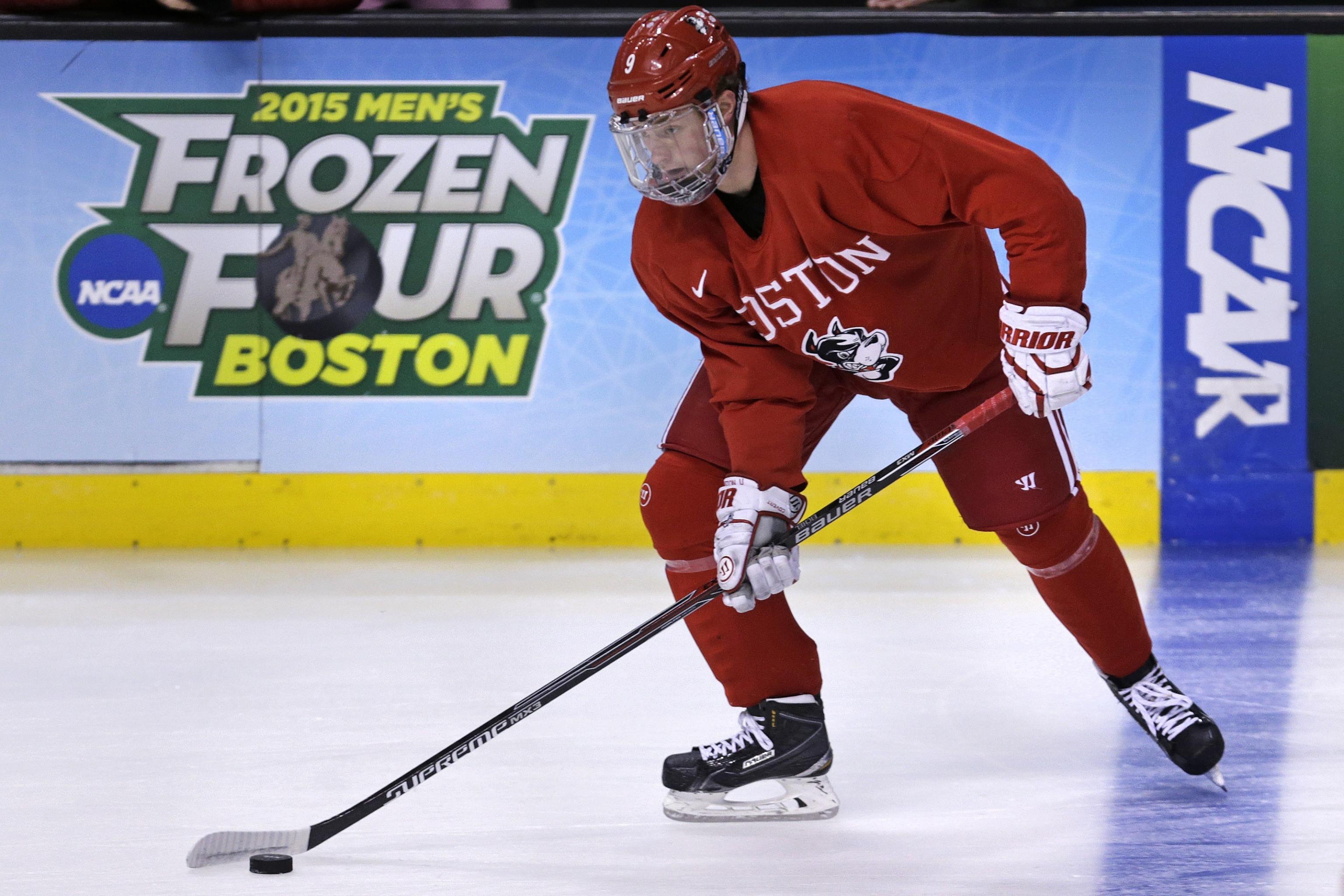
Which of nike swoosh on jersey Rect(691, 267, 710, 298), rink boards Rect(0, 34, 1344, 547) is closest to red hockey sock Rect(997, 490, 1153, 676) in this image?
nike swoosh on jersey Rect(691, 267, 710, 298)

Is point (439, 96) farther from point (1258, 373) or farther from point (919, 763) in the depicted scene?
point (919, 763)

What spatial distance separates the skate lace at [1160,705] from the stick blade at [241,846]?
1.22 metres

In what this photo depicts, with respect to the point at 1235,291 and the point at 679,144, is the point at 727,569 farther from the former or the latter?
the point at 1235,291

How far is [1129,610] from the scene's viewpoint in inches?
84.6

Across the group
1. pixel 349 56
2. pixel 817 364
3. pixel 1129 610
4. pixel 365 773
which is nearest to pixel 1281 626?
pixel 1129 610

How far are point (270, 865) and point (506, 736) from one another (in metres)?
0.69

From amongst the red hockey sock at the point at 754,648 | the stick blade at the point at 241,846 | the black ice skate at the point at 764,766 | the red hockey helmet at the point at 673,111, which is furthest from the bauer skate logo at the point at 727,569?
the stick blade at the point at 241,846

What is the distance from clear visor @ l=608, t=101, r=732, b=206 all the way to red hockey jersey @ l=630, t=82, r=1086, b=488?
0.10 meters

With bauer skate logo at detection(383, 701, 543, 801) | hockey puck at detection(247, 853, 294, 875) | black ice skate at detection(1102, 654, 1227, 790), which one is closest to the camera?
hockey puck at detection(247, 853, 294, 875)

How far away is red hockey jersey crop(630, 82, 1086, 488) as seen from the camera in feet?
6.09

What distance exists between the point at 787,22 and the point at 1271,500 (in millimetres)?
2183

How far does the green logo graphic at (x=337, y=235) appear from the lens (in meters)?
4.57

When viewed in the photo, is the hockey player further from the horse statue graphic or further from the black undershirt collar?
the horse statue graphic

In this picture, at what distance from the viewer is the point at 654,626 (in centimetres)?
200
